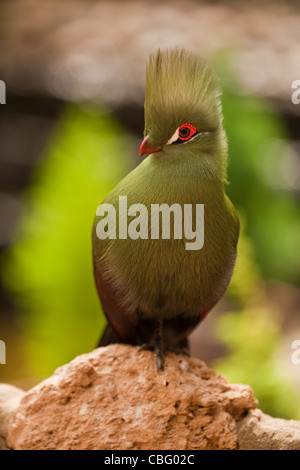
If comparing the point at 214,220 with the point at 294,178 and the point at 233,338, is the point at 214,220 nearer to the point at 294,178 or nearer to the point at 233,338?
the point at 233,338

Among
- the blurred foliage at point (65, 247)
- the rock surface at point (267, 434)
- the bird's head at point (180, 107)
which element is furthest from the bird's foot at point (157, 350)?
the blurred foliage at point (65, 247)

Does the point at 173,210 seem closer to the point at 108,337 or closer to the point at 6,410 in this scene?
the point at 108,337

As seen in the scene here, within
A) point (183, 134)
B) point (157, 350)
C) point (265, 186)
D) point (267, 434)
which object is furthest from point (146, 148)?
point (265, 186)

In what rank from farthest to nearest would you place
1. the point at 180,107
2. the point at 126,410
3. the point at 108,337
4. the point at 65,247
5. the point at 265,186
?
the point at 265,186 → the point at 65,247 → the point at 108,337 → the point at 126,410 → the point at 180,107

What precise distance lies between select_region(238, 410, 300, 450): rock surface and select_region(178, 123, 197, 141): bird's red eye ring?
859 mm

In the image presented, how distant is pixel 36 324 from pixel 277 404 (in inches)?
55.9

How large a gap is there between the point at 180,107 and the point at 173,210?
26cm

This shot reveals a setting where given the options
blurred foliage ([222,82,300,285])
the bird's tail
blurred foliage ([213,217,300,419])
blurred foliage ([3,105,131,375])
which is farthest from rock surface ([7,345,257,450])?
blurred foliage ([222,82,300,285])

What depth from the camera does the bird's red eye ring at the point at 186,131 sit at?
145cm

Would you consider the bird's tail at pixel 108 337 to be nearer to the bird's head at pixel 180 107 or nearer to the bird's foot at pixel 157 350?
the bird's foot at pixel 157 350

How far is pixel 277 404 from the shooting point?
228cm

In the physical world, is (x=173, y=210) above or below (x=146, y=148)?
below

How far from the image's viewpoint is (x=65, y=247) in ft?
10.1

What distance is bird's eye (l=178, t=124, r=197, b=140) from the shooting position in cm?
145
